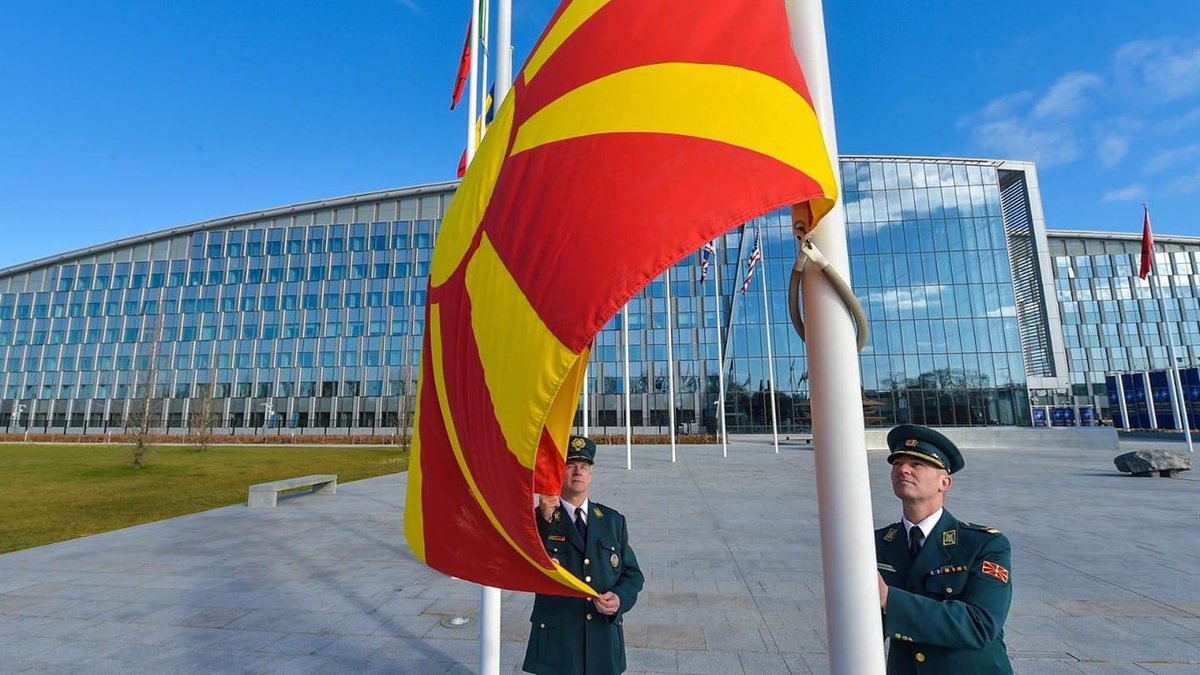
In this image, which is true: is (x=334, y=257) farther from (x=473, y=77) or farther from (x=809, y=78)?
(x=809, y=78)

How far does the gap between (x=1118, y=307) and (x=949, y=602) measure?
83853 millimetres

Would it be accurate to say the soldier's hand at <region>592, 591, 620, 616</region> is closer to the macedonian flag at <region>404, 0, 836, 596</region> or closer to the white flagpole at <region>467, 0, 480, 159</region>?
the macedonian flag at <region>404, 0, 836, 596</region>

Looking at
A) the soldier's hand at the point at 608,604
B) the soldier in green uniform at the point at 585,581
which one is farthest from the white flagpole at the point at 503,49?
Answer: the soldier's hand at the point at 608,604

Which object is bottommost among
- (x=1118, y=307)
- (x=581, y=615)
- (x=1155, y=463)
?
(x=1155, y=463)

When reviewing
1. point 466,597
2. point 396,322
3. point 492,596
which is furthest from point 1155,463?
point 396,322

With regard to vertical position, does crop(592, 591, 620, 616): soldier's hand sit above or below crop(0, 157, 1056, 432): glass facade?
below

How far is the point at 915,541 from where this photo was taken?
202 centimetres

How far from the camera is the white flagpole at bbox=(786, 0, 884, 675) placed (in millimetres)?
1464

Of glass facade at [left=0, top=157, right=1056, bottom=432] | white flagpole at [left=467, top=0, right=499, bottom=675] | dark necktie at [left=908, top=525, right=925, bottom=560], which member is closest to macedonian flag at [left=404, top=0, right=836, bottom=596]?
dark necktie at [left=908, top=525, right=925, bottom=560]

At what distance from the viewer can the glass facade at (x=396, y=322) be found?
43.8 meters

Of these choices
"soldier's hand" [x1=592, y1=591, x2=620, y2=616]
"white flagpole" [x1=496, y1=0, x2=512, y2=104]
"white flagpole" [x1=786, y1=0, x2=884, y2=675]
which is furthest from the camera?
"white flagpole" [x1=496, y1=0, x2=512, y2=104]

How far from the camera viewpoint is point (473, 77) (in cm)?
478

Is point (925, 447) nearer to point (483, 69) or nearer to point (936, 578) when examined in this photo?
point (936, 578)

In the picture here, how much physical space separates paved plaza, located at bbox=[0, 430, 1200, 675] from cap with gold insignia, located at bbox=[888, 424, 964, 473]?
9.58 feet
